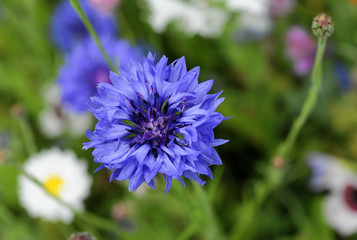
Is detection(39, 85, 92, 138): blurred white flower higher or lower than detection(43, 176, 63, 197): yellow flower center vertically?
higher

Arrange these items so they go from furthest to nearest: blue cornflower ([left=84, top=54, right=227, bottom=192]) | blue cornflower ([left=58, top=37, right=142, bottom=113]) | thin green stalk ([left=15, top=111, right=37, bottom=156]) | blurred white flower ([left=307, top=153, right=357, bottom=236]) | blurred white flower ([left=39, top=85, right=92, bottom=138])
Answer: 1. blurred white flower ([left=39, top=85, right=92, bottom=138])
2. blue cornflower ([left=58, top=37, right=142, bottom=113])
3. blurred white flower ([left=307, top=153, right=357, bottom=236])
4. thin green stalk ([left=15, top=111, right=37, bottom=156])
5. blue cornflower ([left=84, top=54, right=227, bottom=192])

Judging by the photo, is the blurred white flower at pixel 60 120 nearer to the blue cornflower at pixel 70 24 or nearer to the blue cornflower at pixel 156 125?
the blue cornflower at pixel 70 24

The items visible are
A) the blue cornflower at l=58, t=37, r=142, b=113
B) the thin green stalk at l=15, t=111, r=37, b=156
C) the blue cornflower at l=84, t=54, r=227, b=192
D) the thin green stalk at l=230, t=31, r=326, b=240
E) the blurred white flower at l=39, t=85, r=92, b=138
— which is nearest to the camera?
the blue cornflower at l=84, t=54, r=227, b=192

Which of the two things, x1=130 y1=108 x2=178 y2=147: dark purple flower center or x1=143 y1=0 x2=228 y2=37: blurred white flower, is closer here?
x1=130 y1=108 x2=178 y2=147: dark purple flower center

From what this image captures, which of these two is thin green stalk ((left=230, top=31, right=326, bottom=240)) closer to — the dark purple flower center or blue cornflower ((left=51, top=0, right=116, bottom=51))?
the dark purple flower center

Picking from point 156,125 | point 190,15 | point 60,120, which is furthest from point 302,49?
point 60,120

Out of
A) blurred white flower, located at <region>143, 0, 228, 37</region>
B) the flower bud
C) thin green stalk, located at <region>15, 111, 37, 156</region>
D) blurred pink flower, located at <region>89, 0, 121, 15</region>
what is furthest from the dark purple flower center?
blurred pink flower, located at <region>89, 0, 121, 15</region>

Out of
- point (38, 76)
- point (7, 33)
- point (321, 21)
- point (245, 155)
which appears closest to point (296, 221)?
point (245, 155)
